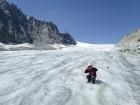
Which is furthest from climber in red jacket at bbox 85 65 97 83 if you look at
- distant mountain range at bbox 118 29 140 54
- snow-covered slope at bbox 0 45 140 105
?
distant mountain range at bbox 118 29 140 54

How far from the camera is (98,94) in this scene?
61.5 ft

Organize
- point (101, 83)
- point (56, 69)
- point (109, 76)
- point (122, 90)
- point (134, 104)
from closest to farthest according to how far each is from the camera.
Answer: point (134, 104) → point (122, 90) → point (101, 83) → point (109, 76) → point (56, 69)

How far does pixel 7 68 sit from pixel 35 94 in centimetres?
1142

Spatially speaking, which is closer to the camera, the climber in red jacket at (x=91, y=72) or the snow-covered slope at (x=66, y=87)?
the snow-covered slope at (x=66, y=87)

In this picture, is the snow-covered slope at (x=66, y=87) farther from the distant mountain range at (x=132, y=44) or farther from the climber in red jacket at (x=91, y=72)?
the distant mountain range at (x=132, y=44)

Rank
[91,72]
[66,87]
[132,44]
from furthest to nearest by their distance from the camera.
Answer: [132,44], [91,72], [66,87]

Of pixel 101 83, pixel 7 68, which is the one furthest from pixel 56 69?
pixel 101 83

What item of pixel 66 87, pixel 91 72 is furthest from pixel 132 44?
pixel 66 87

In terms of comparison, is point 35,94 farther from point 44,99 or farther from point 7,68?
point 7,68

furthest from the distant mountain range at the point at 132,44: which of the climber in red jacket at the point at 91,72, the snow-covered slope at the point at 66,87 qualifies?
the climber in red jacket at the point at 91,72

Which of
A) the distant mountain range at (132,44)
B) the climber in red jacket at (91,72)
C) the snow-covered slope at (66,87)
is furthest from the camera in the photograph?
the distant mountain range at (132,44)

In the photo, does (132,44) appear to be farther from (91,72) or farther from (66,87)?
(66,87)

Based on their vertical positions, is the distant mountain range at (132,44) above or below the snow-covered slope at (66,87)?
above

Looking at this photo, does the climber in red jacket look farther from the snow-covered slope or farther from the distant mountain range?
the distant mountain range
